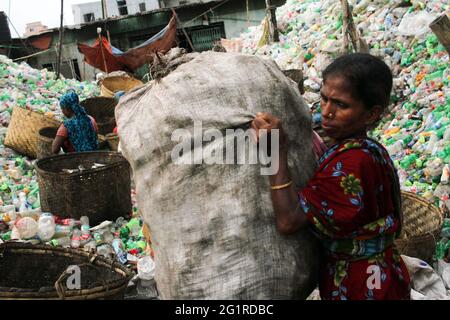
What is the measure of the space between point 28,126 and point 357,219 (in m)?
5.48

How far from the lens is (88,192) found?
3979mm

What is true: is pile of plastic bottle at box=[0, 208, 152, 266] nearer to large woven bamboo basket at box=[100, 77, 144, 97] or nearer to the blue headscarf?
the blue headscarf

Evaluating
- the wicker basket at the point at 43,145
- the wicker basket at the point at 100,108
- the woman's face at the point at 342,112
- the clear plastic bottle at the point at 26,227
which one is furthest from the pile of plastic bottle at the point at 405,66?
the wicker basket at the point at 43,145

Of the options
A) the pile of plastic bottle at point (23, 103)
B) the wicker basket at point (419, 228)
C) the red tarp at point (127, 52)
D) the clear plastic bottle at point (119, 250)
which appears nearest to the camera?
the wicker basket at point (419, 228)

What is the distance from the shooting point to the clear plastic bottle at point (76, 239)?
3691mm

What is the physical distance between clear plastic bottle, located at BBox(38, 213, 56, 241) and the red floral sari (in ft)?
9.17

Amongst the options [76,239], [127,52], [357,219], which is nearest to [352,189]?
[357,219]

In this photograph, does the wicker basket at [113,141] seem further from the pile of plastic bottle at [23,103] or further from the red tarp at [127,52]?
the red tarp at [127,52]

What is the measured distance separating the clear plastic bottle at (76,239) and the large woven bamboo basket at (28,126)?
245cm
